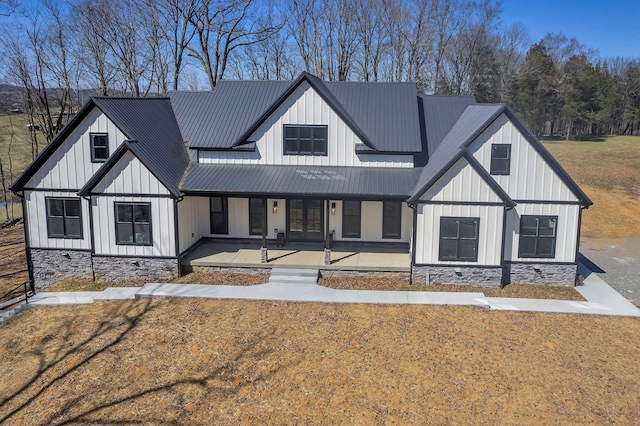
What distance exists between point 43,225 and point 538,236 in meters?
16.9

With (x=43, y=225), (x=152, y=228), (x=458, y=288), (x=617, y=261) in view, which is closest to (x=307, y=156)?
(x=152, y=228)

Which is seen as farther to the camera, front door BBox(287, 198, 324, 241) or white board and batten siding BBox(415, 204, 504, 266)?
front door BBox(287, 198, 324, 241)

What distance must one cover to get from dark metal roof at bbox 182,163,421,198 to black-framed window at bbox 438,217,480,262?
1748 mm

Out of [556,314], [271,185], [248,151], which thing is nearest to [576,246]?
[556,314]

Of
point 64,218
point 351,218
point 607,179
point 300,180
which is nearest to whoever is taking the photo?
point 64,218

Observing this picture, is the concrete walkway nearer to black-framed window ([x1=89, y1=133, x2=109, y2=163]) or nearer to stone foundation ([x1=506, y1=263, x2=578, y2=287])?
stone foundation ([x1=506, y1=263, x2=578, y2=287])

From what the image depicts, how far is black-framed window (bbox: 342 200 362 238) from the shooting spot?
1705 centimetres

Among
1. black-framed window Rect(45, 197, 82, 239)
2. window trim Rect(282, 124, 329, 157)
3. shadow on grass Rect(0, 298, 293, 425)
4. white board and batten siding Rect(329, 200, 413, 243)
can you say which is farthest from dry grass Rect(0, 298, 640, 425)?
window trim Rect(282, 124, 329, 157)

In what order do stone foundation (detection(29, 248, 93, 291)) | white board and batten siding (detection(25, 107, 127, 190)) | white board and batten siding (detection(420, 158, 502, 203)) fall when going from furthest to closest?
stone foundation (detection(29, 248, 93, 291)) → white board and batten siding (detection(25, 107, 127, 190)) → white board and batten siding (detection(420, 158, 502, 203))

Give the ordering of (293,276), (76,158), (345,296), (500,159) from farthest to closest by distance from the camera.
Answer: (76,158) → (293,276) → (500,159) → (345,296)

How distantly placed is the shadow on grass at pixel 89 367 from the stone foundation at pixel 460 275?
5483 millimetres

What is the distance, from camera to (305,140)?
54.8 feet

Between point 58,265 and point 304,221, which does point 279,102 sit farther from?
point 58,265

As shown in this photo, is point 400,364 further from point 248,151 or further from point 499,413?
point 248,151
